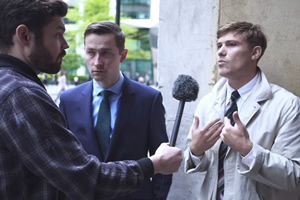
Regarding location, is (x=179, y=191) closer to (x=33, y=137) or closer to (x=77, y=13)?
(x=33, y=137)

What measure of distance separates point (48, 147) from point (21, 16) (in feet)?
1.92

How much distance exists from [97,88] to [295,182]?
153 centimetres

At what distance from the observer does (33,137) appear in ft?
4.69

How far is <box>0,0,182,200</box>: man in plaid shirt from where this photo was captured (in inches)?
56.5

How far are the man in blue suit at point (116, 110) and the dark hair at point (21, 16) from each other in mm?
1066

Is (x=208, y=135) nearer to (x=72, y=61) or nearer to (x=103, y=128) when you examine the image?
(x=103, y=128)

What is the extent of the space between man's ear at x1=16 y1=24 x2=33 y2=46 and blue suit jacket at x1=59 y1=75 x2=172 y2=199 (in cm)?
108

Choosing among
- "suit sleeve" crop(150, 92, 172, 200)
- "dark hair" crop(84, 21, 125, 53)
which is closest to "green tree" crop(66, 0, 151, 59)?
"dark hair" crop(84, 21, 125, 53)

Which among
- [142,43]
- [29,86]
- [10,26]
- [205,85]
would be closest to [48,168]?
[29,86]

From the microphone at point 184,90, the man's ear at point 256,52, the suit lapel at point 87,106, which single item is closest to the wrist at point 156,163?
the microphone at point 184,90

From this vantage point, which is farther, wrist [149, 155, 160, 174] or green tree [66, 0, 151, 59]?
green tree [66, 0, 151, 59]

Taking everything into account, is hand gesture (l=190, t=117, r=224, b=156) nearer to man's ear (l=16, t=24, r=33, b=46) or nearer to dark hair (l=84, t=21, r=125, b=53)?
dark hair (l=84, t=21, r=125, b=53)

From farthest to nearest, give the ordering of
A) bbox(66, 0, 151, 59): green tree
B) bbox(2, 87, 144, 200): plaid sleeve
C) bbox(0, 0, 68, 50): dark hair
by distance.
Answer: bbox(66, 0, 151, 59): green tree, bbox(0, 0, 68, 50): dark hair, bbox(2, 87, 144, 200): plaid sleeve

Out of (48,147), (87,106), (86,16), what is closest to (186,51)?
(87,106)
